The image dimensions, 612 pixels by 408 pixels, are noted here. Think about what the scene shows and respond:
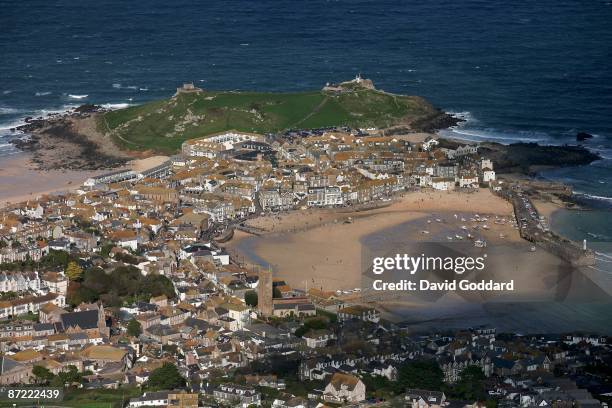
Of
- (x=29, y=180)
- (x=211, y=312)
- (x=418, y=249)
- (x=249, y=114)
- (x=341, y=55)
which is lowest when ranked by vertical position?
(x=211, y=312)

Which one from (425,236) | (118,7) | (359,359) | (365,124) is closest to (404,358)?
(359,359)

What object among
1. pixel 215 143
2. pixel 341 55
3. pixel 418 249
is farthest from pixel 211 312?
pixel 341 55

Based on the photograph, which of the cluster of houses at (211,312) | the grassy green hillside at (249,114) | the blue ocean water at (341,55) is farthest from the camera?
the blue ocean water at (341,55)

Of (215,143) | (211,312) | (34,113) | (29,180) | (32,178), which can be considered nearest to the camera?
(211,312)

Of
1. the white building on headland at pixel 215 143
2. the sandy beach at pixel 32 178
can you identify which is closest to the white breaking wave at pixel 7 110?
the sandy beach at pixel 32 178

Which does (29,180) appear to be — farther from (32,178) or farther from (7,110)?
(7,110)

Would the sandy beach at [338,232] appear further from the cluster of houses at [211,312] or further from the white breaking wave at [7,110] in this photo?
the white breaking wave at [7,110]

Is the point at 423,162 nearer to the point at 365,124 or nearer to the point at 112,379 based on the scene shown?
the point at 365,124
